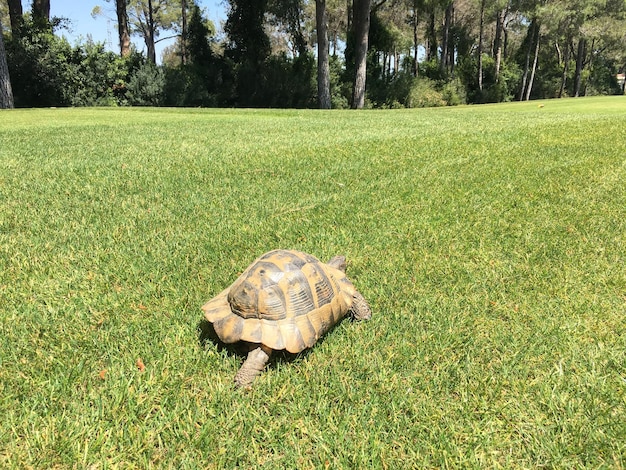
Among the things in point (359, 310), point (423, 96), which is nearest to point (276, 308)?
point (359, 310)

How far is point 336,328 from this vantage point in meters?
2.48

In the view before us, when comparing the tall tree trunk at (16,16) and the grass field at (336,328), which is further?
the tall tree trunk at (16,16)

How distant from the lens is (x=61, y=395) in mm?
1930

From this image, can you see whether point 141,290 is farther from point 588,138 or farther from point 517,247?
point 588,138

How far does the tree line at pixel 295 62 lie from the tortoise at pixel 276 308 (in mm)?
20617

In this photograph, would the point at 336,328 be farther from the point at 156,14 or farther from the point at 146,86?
the point at 156,14

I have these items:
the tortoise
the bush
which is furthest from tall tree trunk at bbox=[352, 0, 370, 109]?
the tortoise

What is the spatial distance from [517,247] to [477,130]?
6.19 meters

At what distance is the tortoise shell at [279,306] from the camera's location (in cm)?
212

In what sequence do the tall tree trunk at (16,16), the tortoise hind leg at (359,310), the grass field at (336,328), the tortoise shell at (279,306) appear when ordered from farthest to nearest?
the tall tree trunk at (16,16), the tortoise hind leg at (359,310), the tortoise shell at (279,306), the grass field at (336,328)

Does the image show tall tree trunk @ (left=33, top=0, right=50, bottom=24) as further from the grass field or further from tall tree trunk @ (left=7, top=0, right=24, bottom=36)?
the grass field

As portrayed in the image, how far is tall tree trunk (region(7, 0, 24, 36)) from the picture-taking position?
19531 millimetres

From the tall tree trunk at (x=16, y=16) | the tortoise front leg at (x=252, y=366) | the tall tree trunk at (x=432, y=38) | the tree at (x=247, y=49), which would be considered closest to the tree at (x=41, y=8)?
the tall tree trunk at (x=16, y=16)

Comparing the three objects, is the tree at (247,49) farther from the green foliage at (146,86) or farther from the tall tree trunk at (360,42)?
the tall tree trunk at (360,42)
